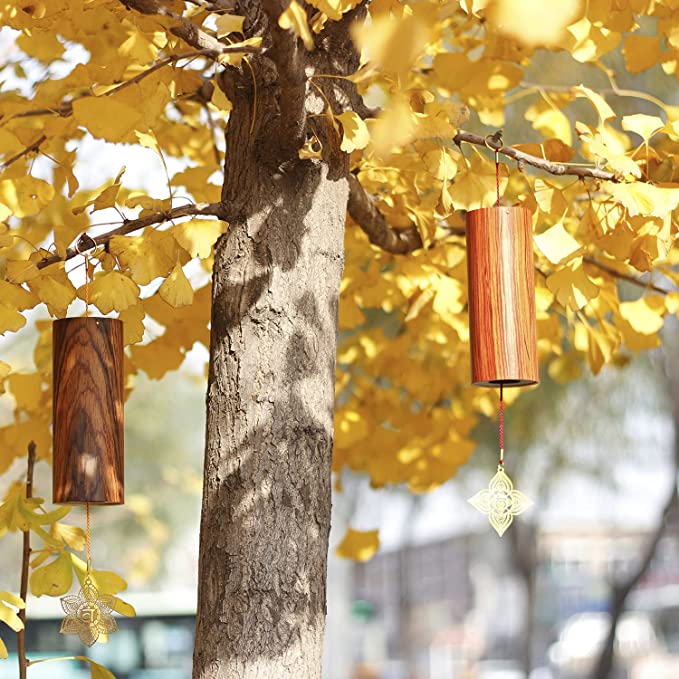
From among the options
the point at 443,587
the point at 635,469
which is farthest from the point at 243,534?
the point at 443,587

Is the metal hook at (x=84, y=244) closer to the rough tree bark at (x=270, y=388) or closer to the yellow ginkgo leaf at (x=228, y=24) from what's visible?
the rough tree bark at (x=270, y=388)

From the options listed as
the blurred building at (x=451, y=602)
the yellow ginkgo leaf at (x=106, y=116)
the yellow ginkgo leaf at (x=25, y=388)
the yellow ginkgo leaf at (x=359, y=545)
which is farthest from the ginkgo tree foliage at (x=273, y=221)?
the blurred building at (x=451, y=602)

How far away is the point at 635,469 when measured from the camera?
7.19 metres

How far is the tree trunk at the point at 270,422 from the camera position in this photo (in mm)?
1063

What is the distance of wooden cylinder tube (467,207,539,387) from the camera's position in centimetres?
104

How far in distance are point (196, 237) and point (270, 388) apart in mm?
176

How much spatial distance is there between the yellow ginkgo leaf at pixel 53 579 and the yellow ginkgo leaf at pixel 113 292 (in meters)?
0.31

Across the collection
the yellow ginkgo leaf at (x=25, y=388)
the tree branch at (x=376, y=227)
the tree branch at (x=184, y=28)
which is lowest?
the yellow ginkgo leaf at (x=25, y=388)

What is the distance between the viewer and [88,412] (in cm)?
106

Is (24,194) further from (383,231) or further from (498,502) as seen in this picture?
(498,502)

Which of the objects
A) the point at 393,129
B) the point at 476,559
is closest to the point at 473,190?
the point at 393,129

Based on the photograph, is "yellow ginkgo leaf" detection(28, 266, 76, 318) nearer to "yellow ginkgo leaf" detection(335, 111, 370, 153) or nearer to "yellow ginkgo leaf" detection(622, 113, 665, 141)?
"yellow ginkgo leaf" detection(335, 111, 370, 153)

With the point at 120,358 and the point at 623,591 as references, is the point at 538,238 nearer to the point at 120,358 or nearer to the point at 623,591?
the point at 120,358

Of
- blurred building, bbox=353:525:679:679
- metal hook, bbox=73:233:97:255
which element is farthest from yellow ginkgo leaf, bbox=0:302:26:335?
blurred building, bbox=353:525:679:679
